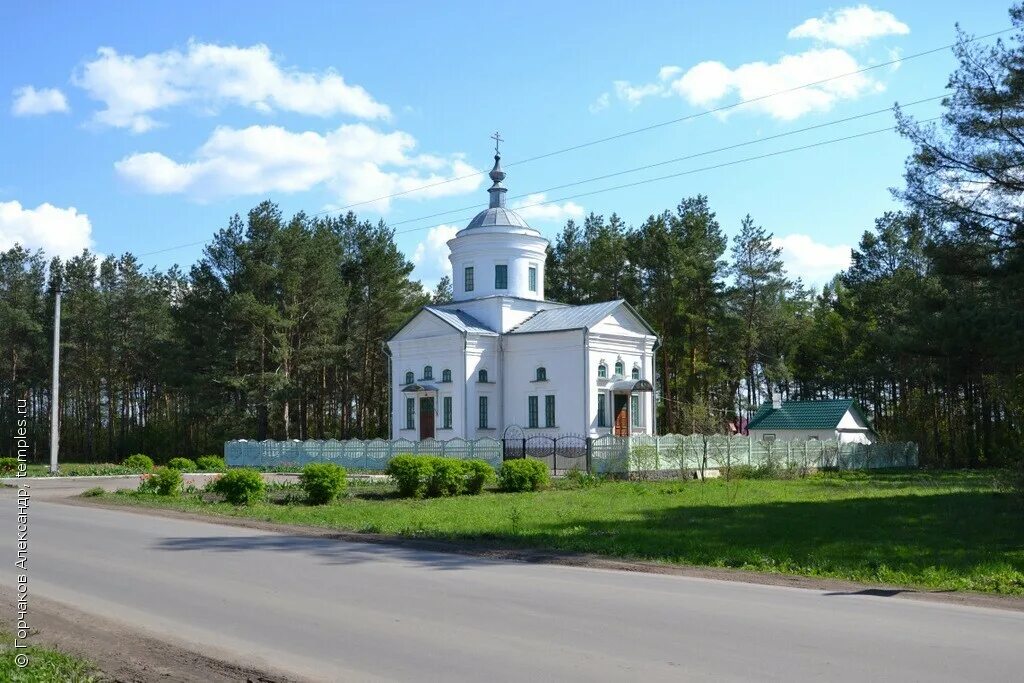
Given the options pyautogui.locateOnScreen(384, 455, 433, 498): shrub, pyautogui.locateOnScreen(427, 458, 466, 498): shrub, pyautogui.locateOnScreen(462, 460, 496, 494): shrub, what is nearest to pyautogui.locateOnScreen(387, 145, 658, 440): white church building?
pyautogui.locateOnScreen(462, 460, 496, 494): shrub

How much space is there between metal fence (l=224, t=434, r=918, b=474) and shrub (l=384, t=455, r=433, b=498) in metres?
7.24

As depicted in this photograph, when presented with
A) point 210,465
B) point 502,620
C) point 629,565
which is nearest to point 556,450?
point 210,465

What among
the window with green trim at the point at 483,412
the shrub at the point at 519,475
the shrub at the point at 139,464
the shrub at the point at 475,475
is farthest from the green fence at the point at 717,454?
the shrub at the point at 139,464

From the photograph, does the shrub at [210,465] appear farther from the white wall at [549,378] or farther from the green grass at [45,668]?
the green grass at [45,668]

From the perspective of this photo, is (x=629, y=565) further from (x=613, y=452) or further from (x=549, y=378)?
(x=549, y=378)

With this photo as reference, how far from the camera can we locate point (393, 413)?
42.5m

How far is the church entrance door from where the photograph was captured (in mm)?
40781

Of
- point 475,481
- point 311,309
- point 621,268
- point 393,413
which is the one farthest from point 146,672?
point 621,268

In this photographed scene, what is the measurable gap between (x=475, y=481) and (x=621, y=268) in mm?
34435

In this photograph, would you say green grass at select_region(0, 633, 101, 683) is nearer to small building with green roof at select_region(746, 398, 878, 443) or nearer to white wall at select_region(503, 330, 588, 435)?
white wall at select_region(503, 330, 588, 435)

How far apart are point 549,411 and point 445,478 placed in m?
15.2

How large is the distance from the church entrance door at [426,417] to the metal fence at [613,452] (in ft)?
13.2

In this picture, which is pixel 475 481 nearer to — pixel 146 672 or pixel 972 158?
pixel 972 158

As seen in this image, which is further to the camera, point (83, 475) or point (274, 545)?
point (83, 475)
